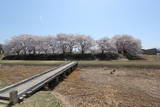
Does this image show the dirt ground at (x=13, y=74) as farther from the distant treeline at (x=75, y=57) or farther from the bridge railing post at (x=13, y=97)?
the distant treeline at (x=75, y=57)

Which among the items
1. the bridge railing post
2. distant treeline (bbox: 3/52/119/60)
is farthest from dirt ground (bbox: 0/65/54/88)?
Result: distant treeline (bbox: 3/52/119/60)

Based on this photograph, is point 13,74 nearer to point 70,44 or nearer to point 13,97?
point 13,97

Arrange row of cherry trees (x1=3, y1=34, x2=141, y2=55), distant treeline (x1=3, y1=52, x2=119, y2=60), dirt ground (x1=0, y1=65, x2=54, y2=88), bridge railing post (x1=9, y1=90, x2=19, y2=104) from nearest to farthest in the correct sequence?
bridge railing post (x1=9, y1=90, x2=19, y2=104), dirt ground (x1=0, y1=65, x2=54, y2=88), distant treeline (x1=3, y1=52, x2=119, y2=60), row of cherry trees (x1=3, y1=34, x2=141, y2=55)

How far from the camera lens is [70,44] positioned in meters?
33.4

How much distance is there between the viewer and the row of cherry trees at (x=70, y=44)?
33312 mm

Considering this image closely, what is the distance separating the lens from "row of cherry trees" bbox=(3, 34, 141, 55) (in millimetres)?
33312

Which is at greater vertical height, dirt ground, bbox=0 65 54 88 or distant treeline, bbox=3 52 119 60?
distant treeline, bbox=3 52 119 60

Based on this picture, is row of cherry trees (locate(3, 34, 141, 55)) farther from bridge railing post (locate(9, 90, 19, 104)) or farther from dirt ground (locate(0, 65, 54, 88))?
bridge railing post (locate(9, 90, 19, 104))

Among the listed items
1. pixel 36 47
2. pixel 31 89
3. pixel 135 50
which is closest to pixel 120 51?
pixel 135 50

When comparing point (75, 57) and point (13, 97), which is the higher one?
point (75, 57)

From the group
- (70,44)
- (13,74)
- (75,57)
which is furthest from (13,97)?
(70,44)

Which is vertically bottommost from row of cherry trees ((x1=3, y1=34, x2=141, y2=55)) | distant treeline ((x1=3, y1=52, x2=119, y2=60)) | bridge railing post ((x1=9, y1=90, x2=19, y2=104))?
bridge railing post ((x1=9, y1=90, x2=19, y2=104))

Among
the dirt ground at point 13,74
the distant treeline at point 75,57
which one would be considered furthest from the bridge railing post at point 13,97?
the distant treeline at point 75,57

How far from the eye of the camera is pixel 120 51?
34562 millimetres
